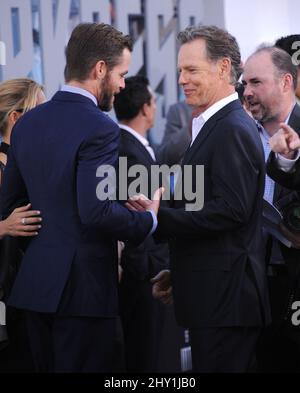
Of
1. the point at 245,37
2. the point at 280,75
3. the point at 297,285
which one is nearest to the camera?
the point at 297,285

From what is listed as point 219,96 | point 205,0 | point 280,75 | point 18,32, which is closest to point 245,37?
point 205,0

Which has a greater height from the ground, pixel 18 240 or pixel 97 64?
pixel 97 64

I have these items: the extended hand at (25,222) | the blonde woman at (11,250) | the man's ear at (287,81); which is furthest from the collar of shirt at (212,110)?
the blonde woman at (11,250)

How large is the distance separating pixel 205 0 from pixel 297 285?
3423 millimetres

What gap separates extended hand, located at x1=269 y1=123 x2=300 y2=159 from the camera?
3.08m

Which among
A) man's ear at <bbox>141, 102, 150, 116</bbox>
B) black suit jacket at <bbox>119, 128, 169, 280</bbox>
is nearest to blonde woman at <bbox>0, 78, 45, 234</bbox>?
black suit jacket at <bbox>119, 128, 169, 280</bbox>

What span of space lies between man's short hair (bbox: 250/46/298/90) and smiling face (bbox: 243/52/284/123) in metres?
0.02

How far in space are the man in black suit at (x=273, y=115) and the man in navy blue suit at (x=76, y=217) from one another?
65 cm

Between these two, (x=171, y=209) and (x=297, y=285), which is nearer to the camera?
(x=171, y=209)

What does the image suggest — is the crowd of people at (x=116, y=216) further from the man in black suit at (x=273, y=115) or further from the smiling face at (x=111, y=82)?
the man in black suit at (x=273, y=115)

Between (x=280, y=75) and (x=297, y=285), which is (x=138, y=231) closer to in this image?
(x=297, y=285)

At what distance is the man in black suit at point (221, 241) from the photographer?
301 centimetres

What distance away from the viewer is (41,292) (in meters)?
3.00

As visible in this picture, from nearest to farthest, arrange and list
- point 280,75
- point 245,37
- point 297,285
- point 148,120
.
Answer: point 297,285 < point 280,75 < point 148,120 < point 245,37
